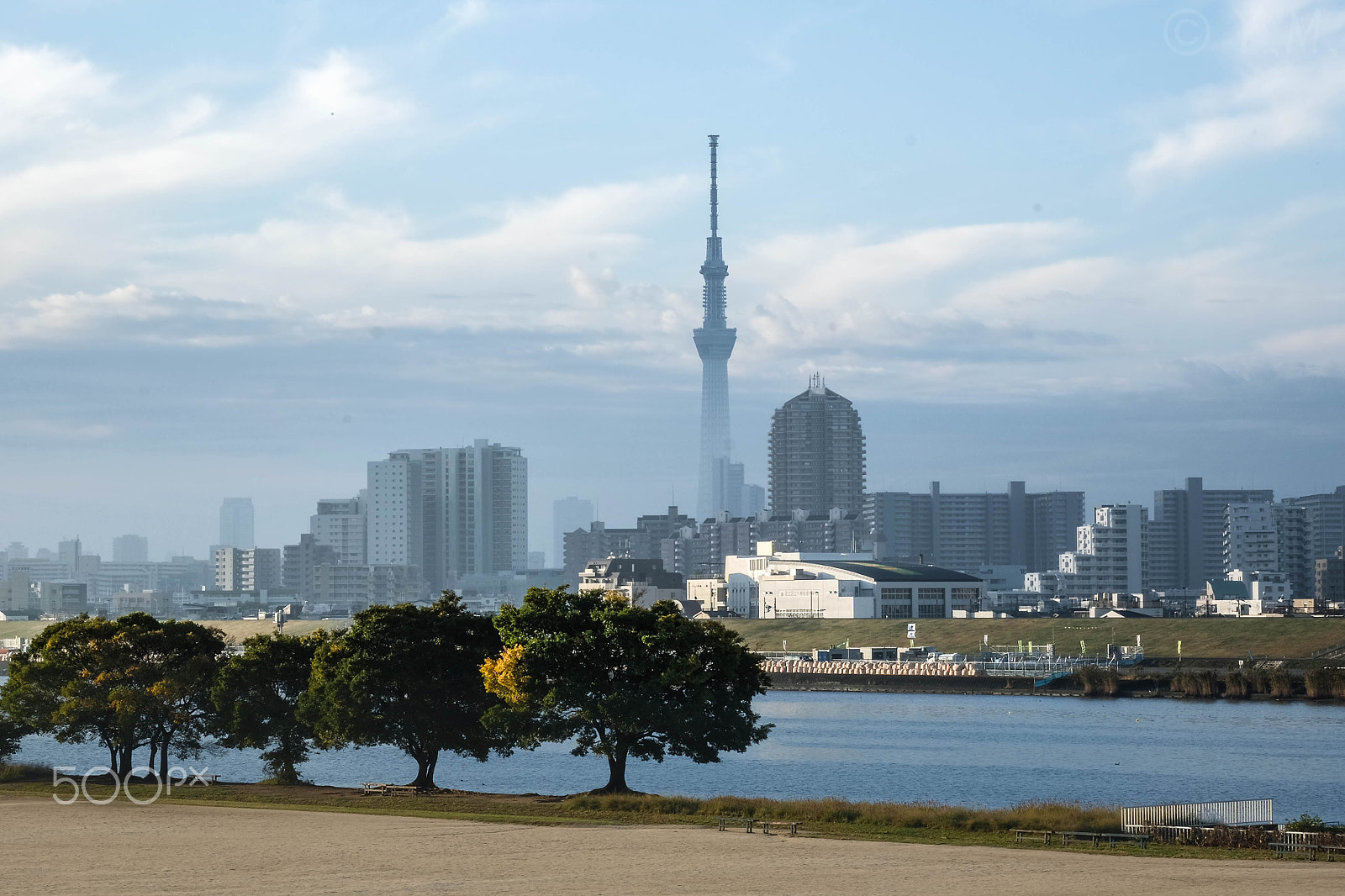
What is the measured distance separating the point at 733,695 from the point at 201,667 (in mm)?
20615

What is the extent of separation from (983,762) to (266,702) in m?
36.5

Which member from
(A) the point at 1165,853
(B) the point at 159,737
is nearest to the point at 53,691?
(B) the point at 159,737

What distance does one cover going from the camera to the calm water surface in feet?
211

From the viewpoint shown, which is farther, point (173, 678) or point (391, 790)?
point (173, 678)

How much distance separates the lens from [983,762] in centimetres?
7625

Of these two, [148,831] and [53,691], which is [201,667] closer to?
[53,691]

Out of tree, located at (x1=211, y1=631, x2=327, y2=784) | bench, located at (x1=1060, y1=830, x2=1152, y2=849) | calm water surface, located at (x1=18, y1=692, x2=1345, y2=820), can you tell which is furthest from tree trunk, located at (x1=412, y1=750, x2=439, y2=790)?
bench, located at (x1=1060, y1=830, x2=1152, y2=849)

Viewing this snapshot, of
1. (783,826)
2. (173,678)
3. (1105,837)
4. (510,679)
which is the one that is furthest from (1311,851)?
(173,678)

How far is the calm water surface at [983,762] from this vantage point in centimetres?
6425

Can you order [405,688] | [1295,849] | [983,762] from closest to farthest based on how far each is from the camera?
1. [1295,849]
2. [405,688]
3. [983,762]

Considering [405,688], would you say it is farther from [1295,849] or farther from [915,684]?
[915,684]

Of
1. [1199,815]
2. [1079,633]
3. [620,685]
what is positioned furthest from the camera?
[1079,633]

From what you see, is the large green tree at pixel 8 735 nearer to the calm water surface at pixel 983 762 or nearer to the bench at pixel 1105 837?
the calm water surface at pixel 983 762

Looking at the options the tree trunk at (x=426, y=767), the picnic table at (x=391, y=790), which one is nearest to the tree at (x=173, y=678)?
the picnic table at (x=391, y=790)
